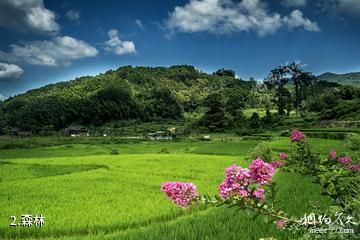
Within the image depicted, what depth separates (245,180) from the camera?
2736 millimetres

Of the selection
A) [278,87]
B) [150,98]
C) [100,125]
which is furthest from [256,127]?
[150,98]

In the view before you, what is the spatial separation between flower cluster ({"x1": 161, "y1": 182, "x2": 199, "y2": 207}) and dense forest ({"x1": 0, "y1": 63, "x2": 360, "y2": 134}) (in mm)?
42200

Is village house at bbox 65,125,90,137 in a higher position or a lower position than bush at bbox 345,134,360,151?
higher

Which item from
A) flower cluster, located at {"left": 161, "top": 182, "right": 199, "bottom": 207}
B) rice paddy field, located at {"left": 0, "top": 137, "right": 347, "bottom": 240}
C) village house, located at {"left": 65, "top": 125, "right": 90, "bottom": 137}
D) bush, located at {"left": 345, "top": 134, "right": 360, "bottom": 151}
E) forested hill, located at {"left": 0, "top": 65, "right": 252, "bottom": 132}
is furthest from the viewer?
forested hill, located at {"left": 0, "top": 65, "right": 252, "bottom": 132}

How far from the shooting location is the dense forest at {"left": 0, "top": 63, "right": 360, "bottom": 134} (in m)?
58.8

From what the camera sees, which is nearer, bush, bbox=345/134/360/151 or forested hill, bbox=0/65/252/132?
bush, bbox=345/134/360/151

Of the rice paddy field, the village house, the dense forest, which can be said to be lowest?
the rice paddy field

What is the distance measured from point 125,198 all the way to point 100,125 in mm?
74911

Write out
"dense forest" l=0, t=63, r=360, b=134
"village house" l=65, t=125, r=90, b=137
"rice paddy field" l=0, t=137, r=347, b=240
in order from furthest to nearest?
"village house" l=65, t=125, r=90, b=137
"dense forest" l=0, t=63, r=360, b=134
"rice paddy field" l=0, t=137, r=347, b=240

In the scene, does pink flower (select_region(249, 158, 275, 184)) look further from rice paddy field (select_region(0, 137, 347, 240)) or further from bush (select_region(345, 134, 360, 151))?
bush (select_region(345, 134, 360, 151))

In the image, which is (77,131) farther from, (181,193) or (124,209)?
(181,193)

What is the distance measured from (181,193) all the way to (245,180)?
0.46m

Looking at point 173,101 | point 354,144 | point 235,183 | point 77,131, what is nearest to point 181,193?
point 235,183

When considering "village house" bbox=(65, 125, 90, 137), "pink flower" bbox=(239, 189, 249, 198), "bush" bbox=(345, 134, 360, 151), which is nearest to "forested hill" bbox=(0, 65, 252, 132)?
"village house" bbox=(65, 125, 90, 137)
